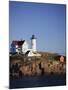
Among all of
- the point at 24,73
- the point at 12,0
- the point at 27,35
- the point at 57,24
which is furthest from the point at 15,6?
the point at 24,73

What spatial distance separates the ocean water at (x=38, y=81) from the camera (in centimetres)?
211

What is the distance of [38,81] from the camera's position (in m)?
2.17

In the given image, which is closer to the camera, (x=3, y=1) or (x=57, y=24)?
(x=3, y=1)

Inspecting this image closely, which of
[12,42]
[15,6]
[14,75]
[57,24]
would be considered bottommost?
[14,75]

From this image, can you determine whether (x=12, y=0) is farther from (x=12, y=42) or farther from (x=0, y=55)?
(x=0, y=55)

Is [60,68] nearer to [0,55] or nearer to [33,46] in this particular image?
[33,46]

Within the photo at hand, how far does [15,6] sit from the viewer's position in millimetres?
2125

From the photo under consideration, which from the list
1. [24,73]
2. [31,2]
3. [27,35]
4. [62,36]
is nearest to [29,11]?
[31,2]

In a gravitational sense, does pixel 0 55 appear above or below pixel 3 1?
below

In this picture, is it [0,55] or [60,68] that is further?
[60,68]

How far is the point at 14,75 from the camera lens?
82.7 inches

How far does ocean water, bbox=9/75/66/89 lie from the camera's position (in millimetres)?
2107

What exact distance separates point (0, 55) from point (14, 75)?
241 mm

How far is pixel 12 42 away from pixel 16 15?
27 centimetres
